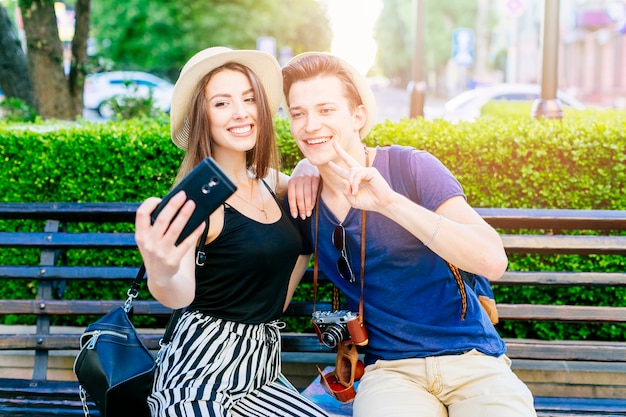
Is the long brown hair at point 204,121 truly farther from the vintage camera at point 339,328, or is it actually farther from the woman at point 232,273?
the vintage camera at point 339,328

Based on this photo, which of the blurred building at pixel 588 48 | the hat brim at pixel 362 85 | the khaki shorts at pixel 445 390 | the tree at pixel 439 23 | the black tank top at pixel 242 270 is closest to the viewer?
the khaki shorts at pixel 445 390

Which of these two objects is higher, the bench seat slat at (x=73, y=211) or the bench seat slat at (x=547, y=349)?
the bench seat slat at (x=73, y=211)

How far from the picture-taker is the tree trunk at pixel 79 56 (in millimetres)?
8438

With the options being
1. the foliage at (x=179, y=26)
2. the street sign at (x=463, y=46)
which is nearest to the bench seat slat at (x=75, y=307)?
the street sign at (x=463, y=46)

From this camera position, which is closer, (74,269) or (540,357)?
(540,357)

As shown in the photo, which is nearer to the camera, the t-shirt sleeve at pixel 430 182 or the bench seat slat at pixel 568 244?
the t-shirt sleeve at pixel 430 182

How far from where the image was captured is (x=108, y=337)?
2.60m

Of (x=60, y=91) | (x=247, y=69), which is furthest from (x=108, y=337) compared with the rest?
(x=60, y=91)

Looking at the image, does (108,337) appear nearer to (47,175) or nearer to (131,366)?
(131,366)

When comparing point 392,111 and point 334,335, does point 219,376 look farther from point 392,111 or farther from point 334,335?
point 392,111

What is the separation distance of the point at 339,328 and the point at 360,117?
873mm

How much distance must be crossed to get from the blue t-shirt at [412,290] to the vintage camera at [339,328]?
0.26ft

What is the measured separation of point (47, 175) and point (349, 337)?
8.53 feet

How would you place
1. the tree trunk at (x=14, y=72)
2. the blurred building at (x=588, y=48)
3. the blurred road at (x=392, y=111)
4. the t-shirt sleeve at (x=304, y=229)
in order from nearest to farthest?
the t-shirt sleeve at (x=304, y=229) → the tree trunk at (x=14, y=72) → the blurred road at (x=392, y=111) → the blurred building at (x=588, y=48)
